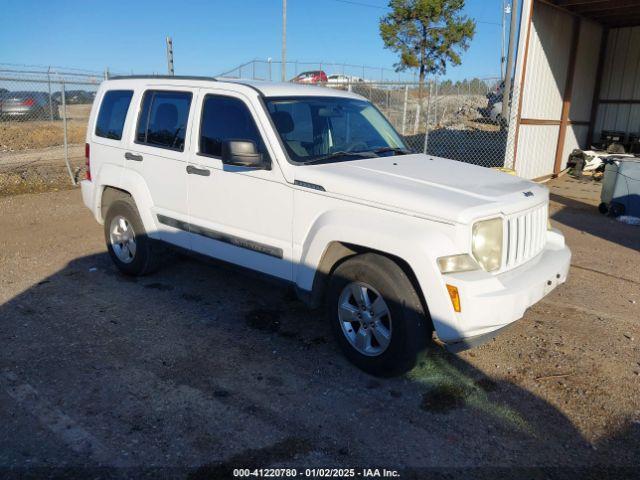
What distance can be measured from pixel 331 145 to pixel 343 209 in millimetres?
959

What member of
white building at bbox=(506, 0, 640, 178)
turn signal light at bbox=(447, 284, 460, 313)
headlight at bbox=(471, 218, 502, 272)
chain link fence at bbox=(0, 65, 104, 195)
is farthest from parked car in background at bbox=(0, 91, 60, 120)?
turn signal light at bbox=(447, 284, 460, 313)

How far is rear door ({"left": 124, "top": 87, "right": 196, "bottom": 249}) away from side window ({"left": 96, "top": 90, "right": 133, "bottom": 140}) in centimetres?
31

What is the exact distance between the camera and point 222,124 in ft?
15.1

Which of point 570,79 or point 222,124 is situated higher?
point 570,79

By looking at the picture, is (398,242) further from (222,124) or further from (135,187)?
(135,187)

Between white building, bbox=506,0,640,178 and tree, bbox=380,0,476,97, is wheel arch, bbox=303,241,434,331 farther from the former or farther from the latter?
tree, bbox=380,0,476,97

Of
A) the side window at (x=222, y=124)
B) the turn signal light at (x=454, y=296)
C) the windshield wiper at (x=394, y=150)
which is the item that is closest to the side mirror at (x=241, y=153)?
the side window at (x=222, y=124)

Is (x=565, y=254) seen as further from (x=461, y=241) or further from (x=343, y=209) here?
(x=343, y=209)

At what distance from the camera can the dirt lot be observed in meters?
2.97

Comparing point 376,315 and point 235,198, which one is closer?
point 376,315

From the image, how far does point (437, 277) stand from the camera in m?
3.24

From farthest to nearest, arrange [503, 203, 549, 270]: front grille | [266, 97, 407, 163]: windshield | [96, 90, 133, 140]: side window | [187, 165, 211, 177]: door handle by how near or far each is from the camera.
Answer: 1. [96, 90, 133, 140]: side window
2. [187, 165, 211, 177]: door handle
3. [266, 97, 407, 163]: windshield
4. [503, 203, 549, 270]: front grille

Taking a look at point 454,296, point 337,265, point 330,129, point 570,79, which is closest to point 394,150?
point 330,129

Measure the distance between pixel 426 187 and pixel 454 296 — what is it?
85cm
